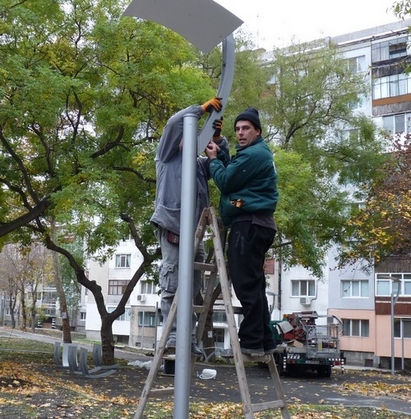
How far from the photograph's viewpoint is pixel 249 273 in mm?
4484

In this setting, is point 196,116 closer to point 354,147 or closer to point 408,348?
point 354,147

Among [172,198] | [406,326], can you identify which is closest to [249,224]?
[172,198]

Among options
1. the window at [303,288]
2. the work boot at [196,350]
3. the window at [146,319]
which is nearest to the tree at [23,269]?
the window at [146,319]

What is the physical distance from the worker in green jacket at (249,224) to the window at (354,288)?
132 ft

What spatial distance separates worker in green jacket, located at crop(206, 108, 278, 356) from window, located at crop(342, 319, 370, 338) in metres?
39.7

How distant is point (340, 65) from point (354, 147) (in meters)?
3.36

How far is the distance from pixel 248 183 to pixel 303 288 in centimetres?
4329

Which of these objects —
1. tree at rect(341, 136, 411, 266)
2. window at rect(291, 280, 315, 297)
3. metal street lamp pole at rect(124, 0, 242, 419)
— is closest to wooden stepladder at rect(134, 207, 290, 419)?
metal street lamp pole at rect(124, 0, 242, 419)

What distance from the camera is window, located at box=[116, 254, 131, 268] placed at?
62.1m

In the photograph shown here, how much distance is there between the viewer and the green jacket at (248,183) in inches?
174

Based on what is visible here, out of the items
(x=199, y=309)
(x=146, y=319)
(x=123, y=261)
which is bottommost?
(x=146, y=319)

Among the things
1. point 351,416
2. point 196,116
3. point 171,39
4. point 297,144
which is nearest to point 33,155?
point 171,39

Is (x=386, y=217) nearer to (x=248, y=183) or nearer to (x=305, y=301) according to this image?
(x=248, y=183)

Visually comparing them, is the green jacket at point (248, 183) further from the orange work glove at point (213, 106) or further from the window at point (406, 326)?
the window at point (406, 326)
